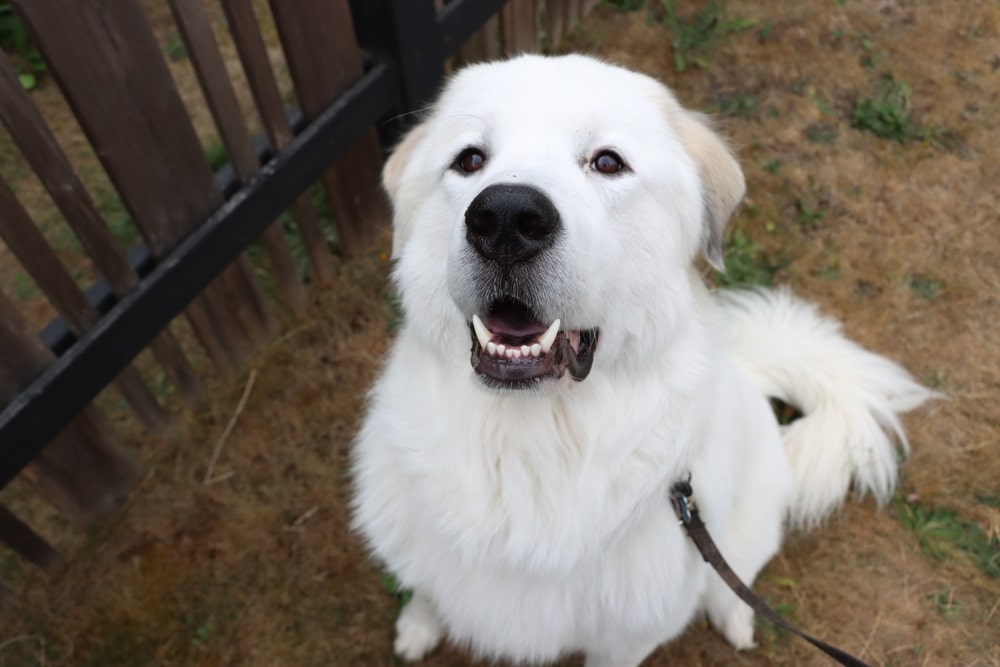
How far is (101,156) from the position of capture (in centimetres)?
202

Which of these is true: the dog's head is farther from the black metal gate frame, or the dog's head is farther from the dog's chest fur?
the black metal gate frame

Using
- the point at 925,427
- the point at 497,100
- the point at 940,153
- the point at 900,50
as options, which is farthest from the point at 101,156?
the point at 900,50

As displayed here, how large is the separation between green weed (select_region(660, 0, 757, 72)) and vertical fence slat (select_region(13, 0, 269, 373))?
9.36 ft

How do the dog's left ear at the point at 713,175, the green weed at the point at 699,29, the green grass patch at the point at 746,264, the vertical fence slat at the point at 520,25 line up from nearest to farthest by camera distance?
the dog's left ear at the point at 713,175 < the green grass patch at the point at 746,264 < the vertical fence slat at the point at 520,25 < the green weed at the point at 699,29

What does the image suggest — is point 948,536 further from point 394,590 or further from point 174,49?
point 174,49

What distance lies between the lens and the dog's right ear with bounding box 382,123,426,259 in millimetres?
1826

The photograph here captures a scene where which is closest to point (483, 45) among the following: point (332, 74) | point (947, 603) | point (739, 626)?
point (332, 74)

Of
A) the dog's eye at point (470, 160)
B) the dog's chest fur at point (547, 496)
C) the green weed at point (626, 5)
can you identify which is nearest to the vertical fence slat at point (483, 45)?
the green weed at point (626, 5)

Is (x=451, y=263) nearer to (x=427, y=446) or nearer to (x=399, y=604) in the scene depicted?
(x=427, y=446)

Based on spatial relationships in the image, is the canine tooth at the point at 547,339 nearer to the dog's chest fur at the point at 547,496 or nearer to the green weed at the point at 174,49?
the dog's chest fur at the point at 547,496

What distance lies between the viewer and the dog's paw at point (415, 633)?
2449 mm

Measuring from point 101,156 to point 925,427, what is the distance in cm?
312

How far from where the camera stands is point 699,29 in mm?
4188

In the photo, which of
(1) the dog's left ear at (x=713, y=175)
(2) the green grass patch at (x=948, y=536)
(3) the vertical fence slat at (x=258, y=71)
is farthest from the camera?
(2) the green grass patch at (x=948, y=536)
